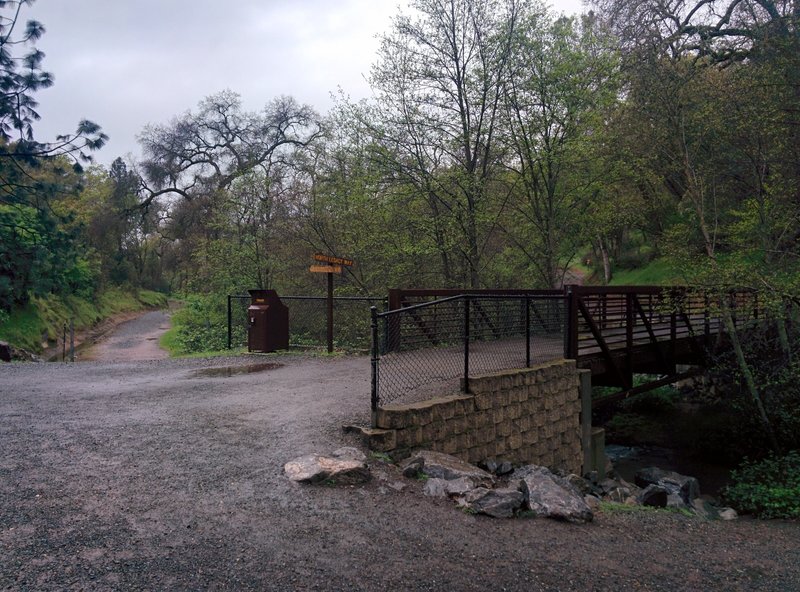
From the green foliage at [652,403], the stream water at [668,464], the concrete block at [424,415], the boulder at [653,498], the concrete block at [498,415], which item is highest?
the concrete block at [424,415]

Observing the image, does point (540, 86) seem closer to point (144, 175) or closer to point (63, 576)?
point (63, 576)

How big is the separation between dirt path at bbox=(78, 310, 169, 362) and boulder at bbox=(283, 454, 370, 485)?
40.7ft

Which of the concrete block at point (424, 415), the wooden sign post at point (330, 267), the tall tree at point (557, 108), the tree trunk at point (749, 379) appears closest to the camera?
the concrete block at point (424, 415)

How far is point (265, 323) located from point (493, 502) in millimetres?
8449

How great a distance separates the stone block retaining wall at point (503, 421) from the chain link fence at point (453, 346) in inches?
10.8

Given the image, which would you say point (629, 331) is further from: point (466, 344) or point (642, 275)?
point (642, 275)

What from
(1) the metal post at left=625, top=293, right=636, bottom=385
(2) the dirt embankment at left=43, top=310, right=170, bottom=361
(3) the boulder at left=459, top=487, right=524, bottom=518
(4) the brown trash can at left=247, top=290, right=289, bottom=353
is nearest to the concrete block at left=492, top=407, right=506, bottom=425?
(3) the boulder at left=459, top=487, right=524, bottom=518

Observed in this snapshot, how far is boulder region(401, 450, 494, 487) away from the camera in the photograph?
4781 mm

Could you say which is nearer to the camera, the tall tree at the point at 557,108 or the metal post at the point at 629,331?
the metal post at the point at 629,331

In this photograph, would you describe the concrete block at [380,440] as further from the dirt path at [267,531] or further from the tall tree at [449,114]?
the tall tree at [449,114]

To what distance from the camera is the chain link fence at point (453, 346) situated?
6344 mm

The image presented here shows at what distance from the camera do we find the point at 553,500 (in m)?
4.42

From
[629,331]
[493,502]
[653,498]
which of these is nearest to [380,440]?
[493,502]

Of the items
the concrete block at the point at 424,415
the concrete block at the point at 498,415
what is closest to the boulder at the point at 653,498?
the concrete block at the point at 498,415
